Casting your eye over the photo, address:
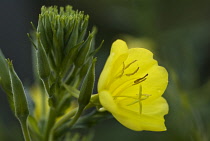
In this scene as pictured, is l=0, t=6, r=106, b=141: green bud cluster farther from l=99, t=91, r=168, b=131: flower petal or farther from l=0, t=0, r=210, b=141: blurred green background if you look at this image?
l=0, t=0, r=210, b=141: blurred green background

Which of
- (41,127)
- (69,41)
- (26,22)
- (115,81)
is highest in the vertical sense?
(69,41)

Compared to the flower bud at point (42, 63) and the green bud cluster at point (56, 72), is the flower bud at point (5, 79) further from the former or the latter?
the flower bud at point (42, 63)

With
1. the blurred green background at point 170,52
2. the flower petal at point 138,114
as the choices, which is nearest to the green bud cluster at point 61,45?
the flower petal at point 138,114

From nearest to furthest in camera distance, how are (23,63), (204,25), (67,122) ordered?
(67,122) → (204,25) → (23,63)

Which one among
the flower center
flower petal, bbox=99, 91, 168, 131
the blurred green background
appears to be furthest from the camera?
the blurred green background

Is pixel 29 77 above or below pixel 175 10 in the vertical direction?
below

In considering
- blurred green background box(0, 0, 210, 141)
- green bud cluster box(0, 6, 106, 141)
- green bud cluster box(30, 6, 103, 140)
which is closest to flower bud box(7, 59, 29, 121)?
green bud cluster box(0, 6, 106, 141)

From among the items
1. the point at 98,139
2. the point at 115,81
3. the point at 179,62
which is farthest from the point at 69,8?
the point at 98,139

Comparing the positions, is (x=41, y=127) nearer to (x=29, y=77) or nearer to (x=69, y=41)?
(x=69, y=41)
